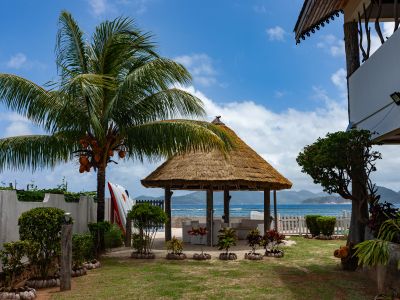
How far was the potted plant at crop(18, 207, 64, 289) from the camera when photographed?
28.2 feet

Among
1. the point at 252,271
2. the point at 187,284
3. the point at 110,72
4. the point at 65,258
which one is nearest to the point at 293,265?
the point at 252,271

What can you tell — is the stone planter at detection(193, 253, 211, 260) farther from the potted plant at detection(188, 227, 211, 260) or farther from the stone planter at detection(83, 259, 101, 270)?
the stone planter at detection(83, 259, 101, 270)

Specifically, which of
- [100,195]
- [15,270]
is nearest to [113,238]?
[100,195]

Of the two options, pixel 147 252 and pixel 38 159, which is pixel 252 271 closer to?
pixel 147 252

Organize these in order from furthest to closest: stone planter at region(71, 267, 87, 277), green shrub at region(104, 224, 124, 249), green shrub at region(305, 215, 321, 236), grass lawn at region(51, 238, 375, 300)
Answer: green shrub at region(305, 215, 321, 236) → green shrub at region(104, 224, 124, 249) → stone planter at region(71, 267, 87, 277) → grass lawn at region(51, 238, 375, 300)

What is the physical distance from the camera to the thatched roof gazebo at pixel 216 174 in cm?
1472

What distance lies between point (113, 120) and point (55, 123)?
4.81 ft

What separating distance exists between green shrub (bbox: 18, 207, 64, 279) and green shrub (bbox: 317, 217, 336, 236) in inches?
466

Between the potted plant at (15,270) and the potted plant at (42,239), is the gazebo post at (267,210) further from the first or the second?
the potted plant at (15,270)

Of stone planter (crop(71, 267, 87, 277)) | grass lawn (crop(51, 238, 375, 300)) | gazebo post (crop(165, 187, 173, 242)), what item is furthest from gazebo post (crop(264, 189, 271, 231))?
stone planter (crop(71, 267, 87, 277))

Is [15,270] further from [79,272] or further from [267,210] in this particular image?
[267,210]

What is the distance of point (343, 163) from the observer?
366 inches

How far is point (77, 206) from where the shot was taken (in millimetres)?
13148

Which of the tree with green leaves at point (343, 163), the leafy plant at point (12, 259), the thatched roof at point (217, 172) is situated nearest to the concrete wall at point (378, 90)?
the tree with green leaves at point (343, 163)
